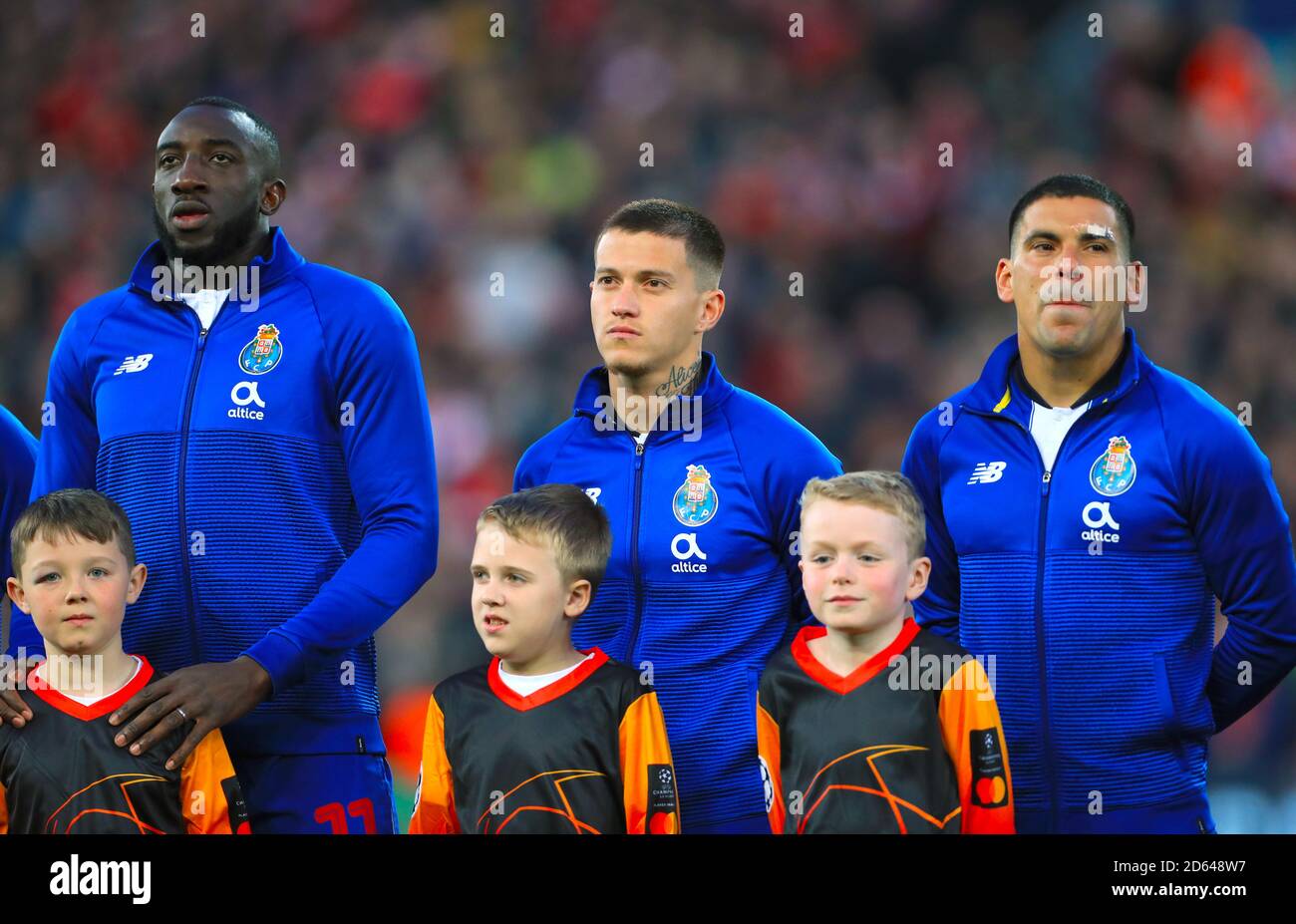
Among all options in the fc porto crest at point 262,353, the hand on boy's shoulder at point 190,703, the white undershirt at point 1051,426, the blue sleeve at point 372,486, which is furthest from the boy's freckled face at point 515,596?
the white undershirt at point 1051,426

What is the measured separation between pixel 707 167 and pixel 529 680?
5.69 m

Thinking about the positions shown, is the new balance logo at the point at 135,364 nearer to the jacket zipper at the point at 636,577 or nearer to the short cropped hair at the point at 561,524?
the short cropped hair at the point at 561,524

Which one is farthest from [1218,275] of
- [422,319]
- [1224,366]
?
[422,319]

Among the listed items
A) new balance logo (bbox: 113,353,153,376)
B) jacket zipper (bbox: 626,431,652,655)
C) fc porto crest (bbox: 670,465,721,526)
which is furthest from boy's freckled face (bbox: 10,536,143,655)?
fc porto crest (bbox: 670,465,721,526)

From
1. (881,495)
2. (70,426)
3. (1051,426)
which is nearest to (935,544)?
(1051,426)

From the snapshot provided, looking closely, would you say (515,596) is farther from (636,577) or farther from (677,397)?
(677,397)

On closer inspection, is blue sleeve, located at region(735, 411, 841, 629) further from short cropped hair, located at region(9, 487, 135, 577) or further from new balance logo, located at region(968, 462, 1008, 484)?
short cropped hair, located at region(9, 487, 135, 577)

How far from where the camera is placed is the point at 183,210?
3.79 meters

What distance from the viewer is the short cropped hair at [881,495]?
11.5 feet

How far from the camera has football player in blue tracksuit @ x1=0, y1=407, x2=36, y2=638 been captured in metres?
4.20

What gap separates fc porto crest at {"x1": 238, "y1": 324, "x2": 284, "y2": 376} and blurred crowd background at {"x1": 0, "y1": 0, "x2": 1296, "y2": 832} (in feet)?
11.1

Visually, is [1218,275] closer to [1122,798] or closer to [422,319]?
[422,319]

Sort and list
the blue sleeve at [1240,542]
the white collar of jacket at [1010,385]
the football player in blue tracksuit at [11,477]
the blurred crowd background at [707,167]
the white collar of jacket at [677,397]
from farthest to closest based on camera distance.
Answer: the blurred crowd background at [707,167]
the football player in blue tracksuit at [11,477]
the white collar of jacket at [677,397]
the white collar of jacket at [1010,385]
the blue sleeve at [1240,542]

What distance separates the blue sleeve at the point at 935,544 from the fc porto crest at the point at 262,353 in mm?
1344
